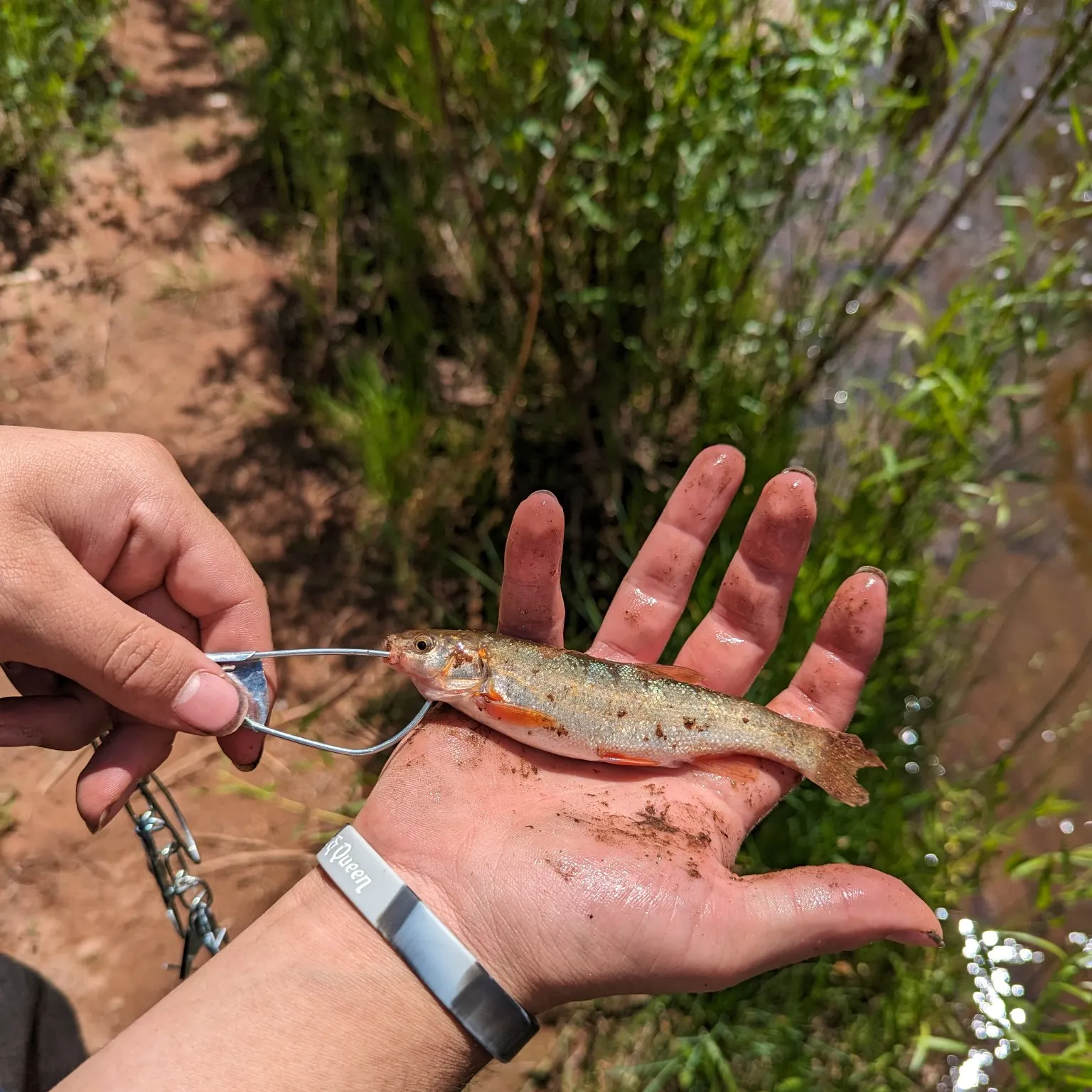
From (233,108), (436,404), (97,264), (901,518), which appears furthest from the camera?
(233,108)

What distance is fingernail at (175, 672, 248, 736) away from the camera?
2479 mm

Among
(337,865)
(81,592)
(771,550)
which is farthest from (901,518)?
(81,592)

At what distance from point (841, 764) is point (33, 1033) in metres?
3.50

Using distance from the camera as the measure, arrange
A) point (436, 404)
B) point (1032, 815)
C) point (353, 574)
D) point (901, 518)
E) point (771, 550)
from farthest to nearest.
A: point (436, 404) → point (353, 574) → point (901, 518) → point (1032, 815) → point (771, 550)

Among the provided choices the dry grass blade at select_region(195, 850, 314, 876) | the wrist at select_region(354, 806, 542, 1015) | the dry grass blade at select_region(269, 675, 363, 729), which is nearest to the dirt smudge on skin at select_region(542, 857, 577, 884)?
the wrist at select_region(354, 806, 542, 1015)

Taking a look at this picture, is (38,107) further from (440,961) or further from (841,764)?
(841,764)

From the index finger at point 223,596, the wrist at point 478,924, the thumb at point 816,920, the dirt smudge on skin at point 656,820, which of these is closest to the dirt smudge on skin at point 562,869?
the wrist at point 478,924

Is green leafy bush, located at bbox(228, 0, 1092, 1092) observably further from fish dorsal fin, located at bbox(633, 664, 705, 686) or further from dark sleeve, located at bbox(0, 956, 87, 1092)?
dark sleeve, located at bbox(0, 956, 87, 1092)

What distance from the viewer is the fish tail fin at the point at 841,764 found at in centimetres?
301

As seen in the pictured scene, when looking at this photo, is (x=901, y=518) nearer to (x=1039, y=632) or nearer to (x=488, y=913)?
(x=1039, y=632)

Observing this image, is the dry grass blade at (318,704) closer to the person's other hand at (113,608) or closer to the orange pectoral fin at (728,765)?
the person's other hand at (113,608)

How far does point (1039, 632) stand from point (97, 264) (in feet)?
22.7

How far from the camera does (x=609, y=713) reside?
316 cm

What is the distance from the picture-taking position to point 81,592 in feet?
7.66
